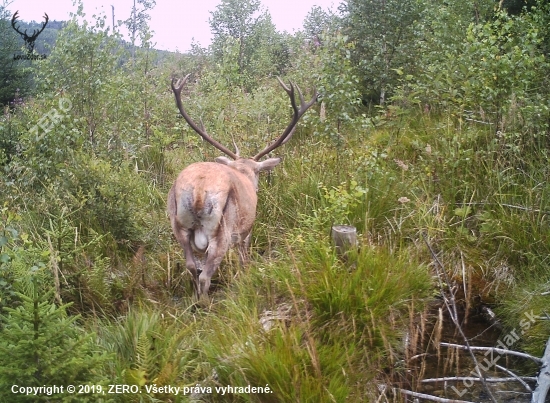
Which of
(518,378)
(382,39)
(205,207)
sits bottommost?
(518,378)

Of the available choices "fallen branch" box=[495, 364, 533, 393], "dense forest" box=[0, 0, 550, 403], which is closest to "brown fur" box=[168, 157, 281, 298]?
"dense forest" box=[0, 0, 550, 403]

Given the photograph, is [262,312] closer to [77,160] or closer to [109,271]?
[109,271]

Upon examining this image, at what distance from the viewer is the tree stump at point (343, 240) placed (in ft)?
15.0

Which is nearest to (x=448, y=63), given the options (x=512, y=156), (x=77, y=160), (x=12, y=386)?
(x=512, y=156)

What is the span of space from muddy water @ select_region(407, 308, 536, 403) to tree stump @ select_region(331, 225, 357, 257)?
898 mm

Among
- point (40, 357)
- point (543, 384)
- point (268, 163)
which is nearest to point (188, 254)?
point (268, 163)

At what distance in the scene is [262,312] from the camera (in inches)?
171

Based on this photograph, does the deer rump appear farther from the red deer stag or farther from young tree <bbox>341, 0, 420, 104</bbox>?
young tree <bbox>341, 0, 420, 104</bbox>

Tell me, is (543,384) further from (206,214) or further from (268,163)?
(268,163)

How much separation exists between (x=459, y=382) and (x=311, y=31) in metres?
18.6

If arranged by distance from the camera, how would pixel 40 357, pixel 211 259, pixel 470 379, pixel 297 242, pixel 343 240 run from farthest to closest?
1. pixel 297 242
2. pixel 211 259
3. pixel 343 240
4. pixel 470 379
5. pixel 40 357

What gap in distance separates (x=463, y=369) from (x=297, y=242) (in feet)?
5.93

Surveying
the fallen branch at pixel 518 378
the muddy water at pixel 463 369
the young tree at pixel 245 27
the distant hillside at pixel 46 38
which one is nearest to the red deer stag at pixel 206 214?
the muddy water at pixel 463 369

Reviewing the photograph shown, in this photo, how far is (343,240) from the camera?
4.60 m
